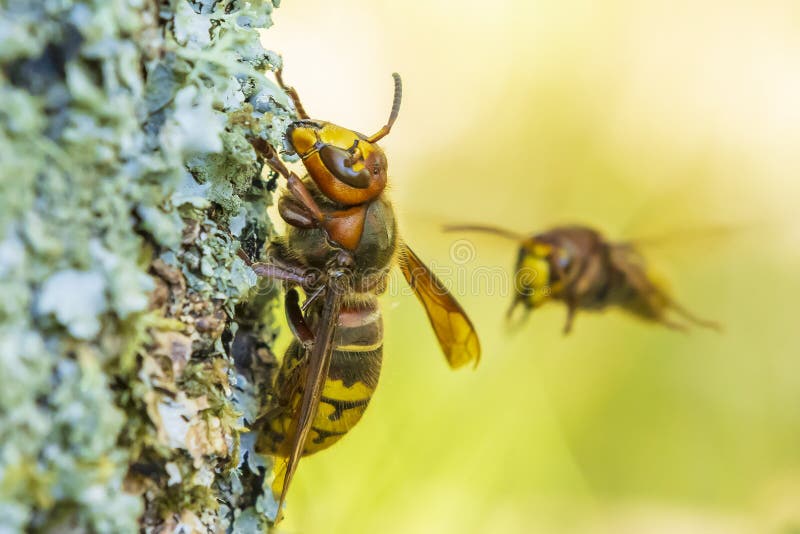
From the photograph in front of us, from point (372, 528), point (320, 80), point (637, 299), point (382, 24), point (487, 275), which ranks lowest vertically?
point (372, 528)

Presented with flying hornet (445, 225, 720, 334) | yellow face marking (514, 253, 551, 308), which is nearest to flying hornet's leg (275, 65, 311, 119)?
flying hornet (445, 225, 720, 334)

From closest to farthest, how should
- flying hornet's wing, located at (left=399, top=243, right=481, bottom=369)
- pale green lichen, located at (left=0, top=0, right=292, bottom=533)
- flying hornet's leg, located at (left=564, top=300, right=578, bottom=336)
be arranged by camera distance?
pale green lichen, located at (left=0, top=0, right=292, bottom=533) < flying hornet's wing, located at (left=399, top=243, right=481, bottom=369) < flying hornet's leg, located at (left=564, top=300, right=578, bottom=336)

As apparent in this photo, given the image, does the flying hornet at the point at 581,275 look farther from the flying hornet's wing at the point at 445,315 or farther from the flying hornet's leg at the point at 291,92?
the flying hornet's leg at the point at 291,92

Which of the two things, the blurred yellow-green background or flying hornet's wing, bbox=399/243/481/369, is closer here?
flying hornet's wing, bbox=399/243/481/369

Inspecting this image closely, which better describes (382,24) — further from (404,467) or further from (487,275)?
(404,467)

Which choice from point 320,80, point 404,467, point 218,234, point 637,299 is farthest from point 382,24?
point 218,234

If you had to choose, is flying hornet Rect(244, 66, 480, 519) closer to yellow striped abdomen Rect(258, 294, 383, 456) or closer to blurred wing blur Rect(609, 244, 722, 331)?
yellow striped abdomen Rect(258, 294, 383, 456)
